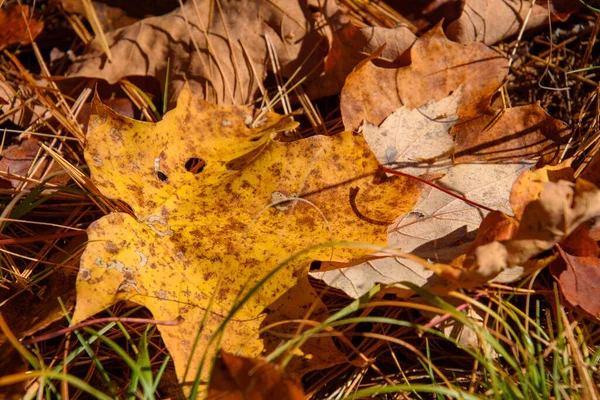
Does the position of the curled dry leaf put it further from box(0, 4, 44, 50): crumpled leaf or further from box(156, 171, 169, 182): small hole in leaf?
box(156, 171, 169, 182): small hole in leaf

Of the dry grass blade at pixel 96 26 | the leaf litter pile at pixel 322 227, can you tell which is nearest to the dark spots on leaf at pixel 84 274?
the leaf litter pile at pixel 322 227

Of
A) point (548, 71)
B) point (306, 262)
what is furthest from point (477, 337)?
point (548, 71)

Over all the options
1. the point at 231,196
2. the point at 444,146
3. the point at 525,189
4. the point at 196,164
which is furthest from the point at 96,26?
the point at 525,189

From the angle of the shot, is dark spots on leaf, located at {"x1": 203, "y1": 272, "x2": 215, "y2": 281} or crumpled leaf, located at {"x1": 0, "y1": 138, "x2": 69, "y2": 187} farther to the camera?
crumpled leaf, located at {"x1": 0, "y1": 138, "x2": 69, "y2": 187}

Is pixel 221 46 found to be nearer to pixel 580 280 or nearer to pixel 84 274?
pixel 84 274

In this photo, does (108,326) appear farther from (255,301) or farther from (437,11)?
(437,11)

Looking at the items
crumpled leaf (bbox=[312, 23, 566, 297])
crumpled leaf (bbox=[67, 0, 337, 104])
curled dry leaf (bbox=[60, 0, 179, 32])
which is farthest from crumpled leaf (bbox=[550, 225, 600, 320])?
curled dry leaf (bbox=[60, 0, 179, 32])
